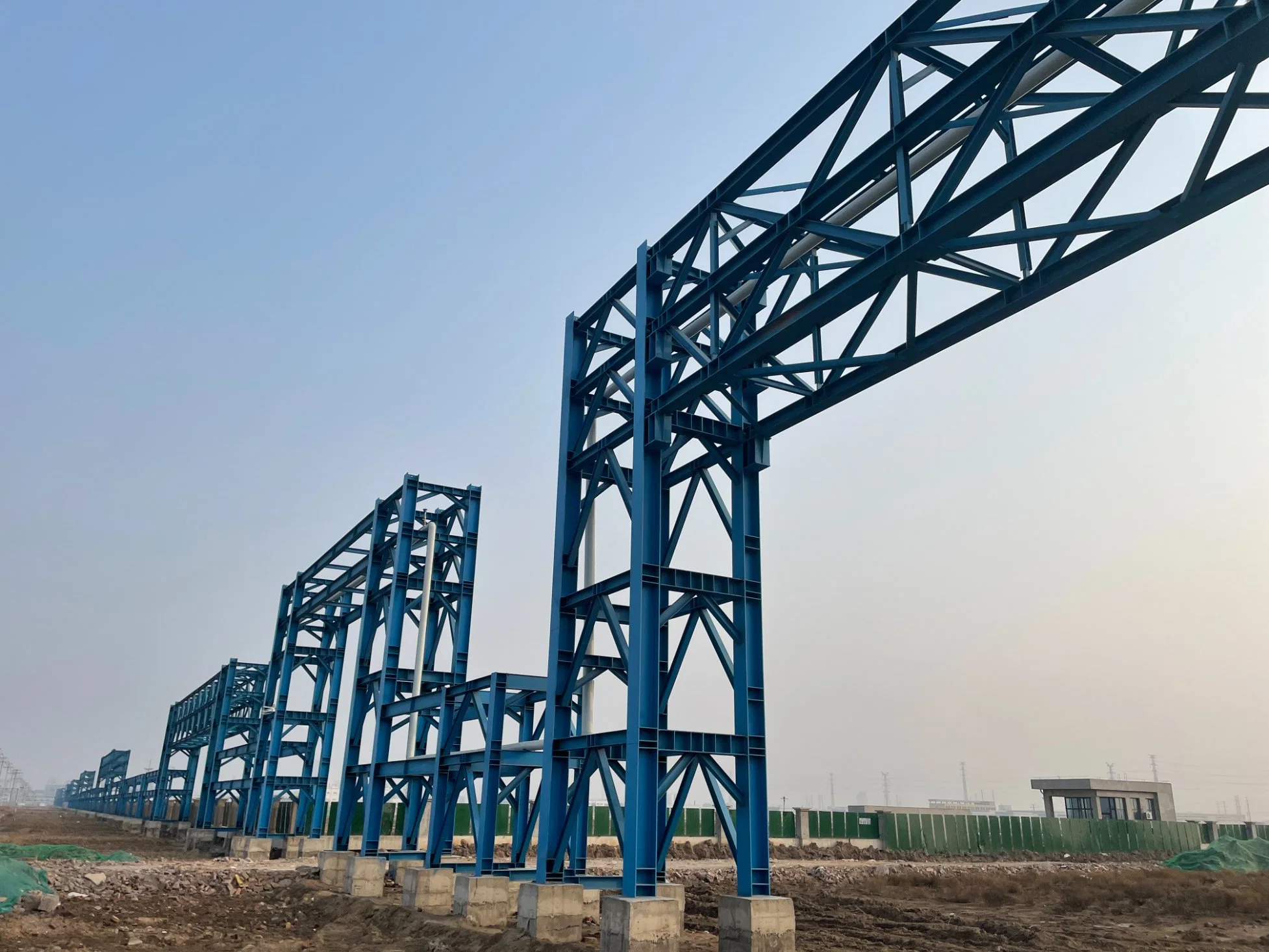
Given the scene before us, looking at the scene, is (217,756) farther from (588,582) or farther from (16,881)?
(588,582)

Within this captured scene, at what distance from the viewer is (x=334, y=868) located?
77.6 ft

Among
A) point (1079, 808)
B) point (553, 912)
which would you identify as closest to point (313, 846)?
point (553, 912)

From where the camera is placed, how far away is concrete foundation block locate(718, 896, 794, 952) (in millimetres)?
12531

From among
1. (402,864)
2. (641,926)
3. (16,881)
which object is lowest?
(16,881)

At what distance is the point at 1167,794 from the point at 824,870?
38784 mm

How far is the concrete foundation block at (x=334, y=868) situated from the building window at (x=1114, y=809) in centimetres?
4953

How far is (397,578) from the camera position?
25312 mm

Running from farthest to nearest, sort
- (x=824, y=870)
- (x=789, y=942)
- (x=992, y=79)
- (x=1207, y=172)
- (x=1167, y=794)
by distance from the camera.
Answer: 1. (x=1167, y=794)
2. (x=824, y=870)
3. (x=789, y=942)
4. (x=992, y=79)
5. (x=1207, y=172)

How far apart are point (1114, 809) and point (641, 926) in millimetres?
54971

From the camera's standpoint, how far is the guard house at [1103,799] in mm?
55969

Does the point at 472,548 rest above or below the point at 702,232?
below

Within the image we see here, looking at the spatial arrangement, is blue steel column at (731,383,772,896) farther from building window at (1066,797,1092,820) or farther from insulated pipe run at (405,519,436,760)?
building window at (1066,797,1092,820)

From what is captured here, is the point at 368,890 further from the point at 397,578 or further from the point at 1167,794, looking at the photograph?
the point at 1167,794

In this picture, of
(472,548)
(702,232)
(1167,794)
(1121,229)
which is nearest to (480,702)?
(472,548)
